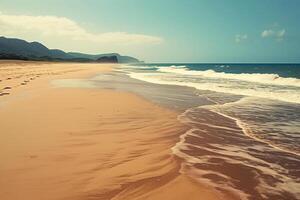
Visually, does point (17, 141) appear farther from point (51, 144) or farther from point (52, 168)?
point (52, 168)

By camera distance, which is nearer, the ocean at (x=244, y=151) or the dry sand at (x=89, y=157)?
the dry sand at (x=89, y=157)

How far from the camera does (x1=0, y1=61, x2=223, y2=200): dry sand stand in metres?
4.77

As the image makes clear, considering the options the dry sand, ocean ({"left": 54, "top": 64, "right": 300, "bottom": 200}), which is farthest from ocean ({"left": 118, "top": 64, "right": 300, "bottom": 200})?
the dry sand

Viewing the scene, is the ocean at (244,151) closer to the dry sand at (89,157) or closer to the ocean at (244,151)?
the ocean at (244,151)

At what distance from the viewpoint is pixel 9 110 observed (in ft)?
35.8

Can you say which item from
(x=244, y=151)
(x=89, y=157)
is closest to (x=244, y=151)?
→ (x=244, y=151)

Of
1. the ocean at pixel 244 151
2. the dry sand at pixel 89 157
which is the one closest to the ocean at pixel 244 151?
the ocean at pixel 244 151

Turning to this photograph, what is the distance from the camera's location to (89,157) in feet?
20.7

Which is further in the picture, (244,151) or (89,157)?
(244,151)

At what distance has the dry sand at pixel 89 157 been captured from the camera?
4773 millimetres

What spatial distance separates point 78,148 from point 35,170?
1490 millimetres

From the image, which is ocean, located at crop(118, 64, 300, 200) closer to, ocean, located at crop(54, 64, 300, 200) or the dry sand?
ocean, located at crop(54, 64, 300, 200)

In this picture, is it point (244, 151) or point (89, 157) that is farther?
point (244, 151)

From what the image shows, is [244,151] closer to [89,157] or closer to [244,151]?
[244,151]
